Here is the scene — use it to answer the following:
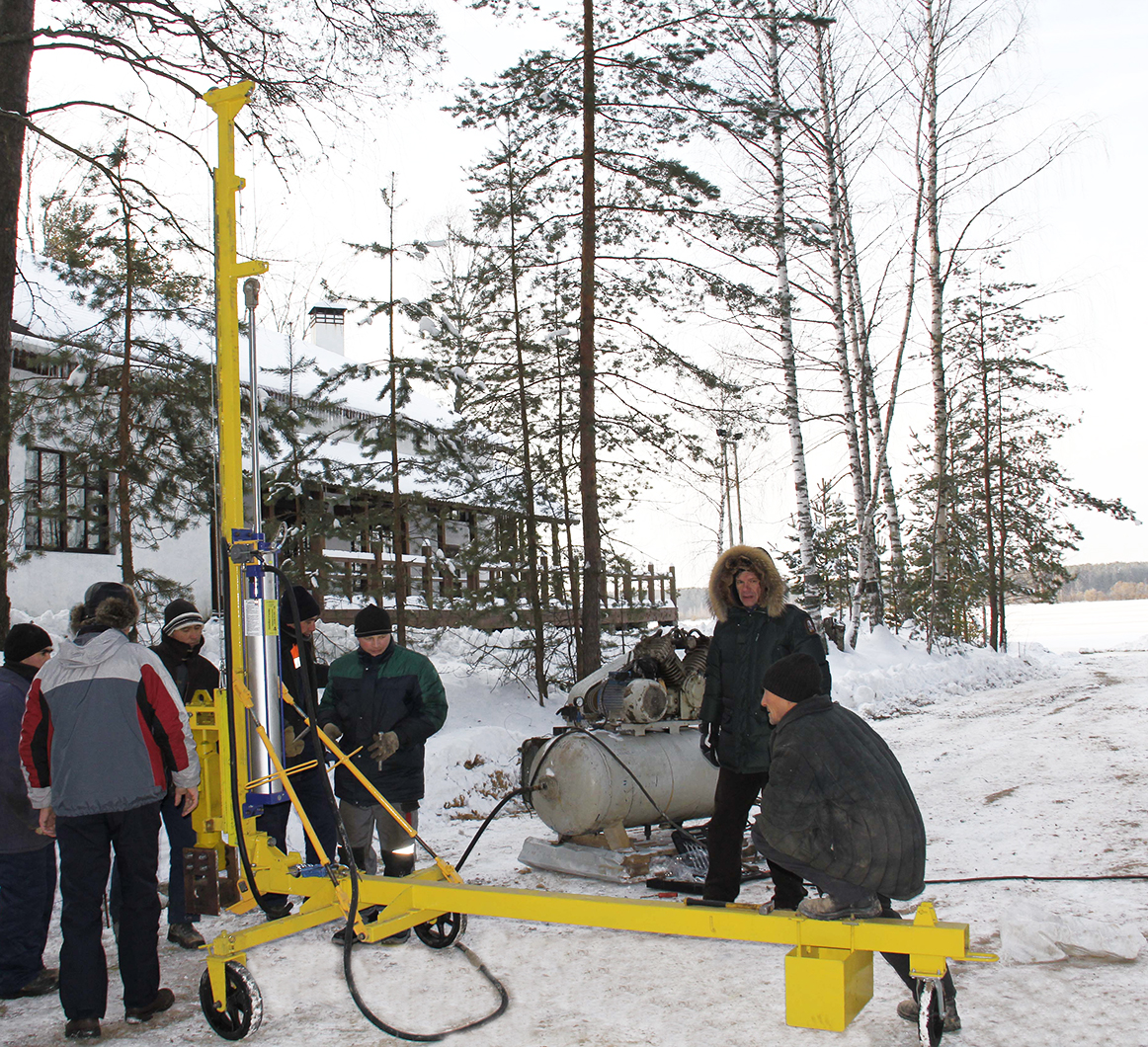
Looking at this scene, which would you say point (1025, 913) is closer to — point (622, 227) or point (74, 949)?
point (74, 949)

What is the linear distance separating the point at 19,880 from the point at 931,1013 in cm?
400

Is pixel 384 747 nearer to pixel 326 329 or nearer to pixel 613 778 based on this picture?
pixel 613 778

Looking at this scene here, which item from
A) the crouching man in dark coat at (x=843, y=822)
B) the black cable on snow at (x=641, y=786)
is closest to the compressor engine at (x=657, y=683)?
the black cable on snow at (x=641, y=786)

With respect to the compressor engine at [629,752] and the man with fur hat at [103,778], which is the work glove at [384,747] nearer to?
the man with fur hat at [103,778]

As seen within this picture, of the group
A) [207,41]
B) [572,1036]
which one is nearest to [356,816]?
[572,1036]

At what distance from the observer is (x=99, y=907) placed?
162 inches

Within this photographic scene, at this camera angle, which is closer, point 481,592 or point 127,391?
point 127,391

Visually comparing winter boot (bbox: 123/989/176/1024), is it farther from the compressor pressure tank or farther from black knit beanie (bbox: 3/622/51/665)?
the compressor pressure tank

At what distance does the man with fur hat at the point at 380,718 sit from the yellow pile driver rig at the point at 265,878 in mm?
1041

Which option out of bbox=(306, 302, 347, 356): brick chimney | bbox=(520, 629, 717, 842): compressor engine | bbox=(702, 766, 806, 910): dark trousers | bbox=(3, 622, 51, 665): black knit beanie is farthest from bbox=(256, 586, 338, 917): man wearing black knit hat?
bbox=(306, 302, 347, 356): brick chimney

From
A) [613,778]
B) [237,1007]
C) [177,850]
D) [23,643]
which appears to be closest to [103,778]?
[237,1007]

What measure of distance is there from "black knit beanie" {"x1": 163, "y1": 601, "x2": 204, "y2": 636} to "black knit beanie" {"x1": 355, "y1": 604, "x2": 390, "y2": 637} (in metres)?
0.88

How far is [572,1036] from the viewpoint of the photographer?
12.6ft

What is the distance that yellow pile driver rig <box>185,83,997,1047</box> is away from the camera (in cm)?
352
